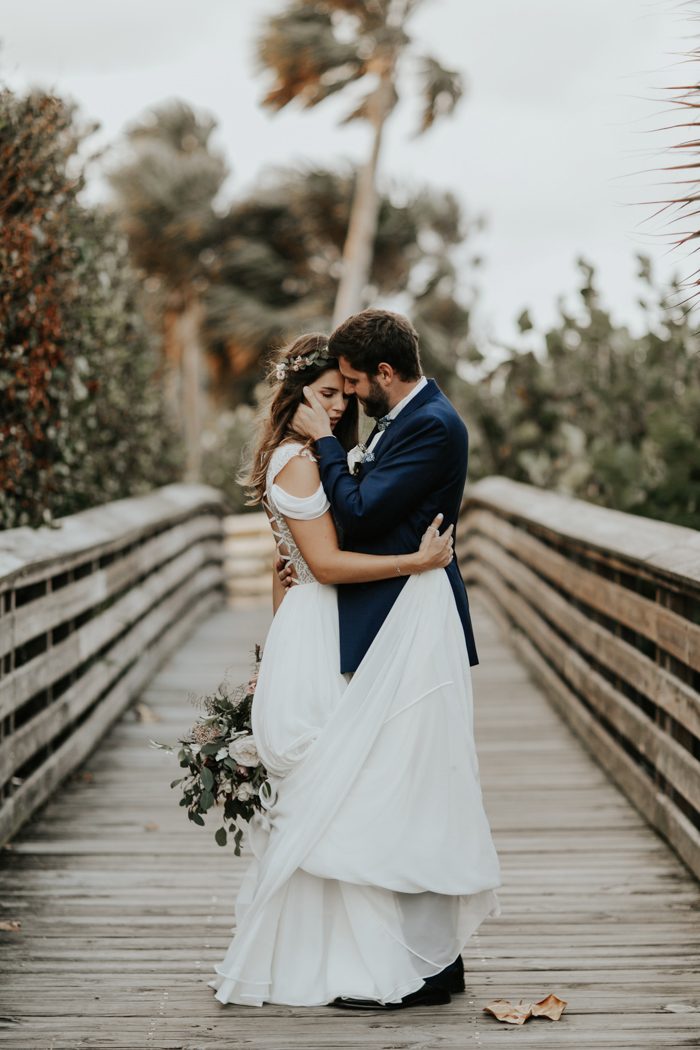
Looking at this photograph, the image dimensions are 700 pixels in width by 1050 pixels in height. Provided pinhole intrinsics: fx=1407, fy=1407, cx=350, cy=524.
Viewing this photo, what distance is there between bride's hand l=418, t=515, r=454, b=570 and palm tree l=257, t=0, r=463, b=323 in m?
14.8

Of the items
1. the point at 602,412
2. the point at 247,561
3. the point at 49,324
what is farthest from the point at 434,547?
the point at 247,561

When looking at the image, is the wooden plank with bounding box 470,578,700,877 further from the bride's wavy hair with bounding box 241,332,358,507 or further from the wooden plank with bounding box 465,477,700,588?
the bride's wavy hair with bounding box 241,332,358,507

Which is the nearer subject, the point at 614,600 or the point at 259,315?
the point at 614,600

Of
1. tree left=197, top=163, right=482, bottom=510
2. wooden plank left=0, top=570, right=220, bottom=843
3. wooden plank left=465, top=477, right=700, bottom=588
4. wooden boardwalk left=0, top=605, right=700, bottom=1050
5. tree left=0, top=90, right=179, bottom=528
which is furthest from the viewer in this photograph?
tree left=197, top=163, right=482, bottom=510

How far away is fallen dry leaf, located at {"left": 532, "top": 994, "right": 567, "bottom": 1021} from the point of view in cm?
366

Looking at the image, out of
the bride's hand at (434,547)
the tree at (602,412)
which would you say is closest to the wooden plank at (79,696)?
the bride's hand at (434,547)

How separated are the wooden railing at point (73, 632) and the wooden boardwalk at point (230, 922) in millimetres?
215

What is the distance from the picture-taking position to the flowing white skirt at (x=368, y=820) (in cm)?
366

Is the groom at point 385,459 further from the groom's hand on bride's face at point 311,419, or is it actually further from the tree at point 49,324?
the tree at point 49,324

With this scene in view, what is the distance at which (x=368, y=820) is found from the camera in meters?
3.67

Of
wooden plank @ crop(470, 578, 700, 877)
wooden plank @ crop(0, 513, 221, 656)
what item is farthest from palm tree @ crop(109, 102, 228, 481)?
wooden plank @ crop(470, 578, 700, 877)

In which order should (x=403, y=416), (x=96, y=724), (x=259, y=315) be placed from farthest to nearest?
(x=259, y=315) → (x=96, y=724) → (x=403, y=416)

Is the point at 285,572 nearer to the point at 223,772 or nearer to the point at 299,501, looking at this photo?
the point at 299,501

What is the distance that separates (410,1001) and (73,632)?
9.72 ft
